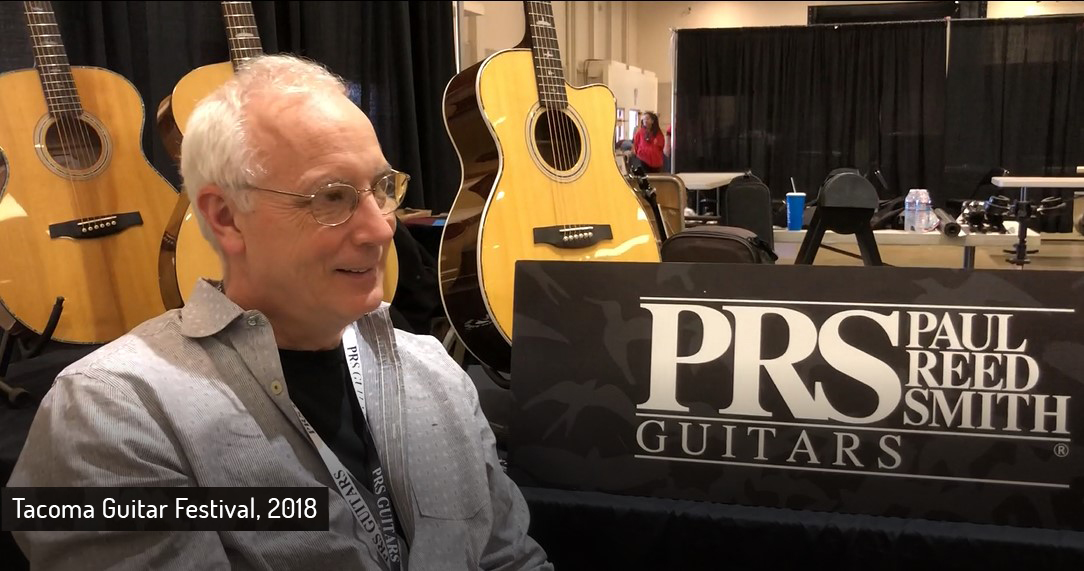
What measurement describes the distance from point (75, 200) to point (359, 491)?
58.8 inches

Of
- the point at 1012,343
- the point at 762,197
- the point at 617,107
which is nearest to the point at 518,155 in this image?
the point at 617,107

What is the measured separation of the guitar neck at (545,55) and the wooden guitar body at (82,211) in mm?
1104

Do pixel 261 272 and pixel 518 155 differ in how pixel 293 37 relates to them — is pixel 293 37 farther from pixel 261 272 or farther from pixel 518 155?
pixel 261 272

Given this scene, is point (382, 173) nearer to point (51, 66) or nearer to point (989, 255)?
point (989, 255)

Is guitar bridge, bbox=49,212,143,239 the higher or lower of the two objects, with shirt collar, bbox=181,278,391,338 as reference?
higher

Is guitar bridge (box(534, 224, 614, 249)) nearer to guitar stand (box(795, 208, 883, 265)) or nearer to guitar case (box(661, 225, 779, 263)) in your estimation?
guitar case (box(661, 225, 779, 263))

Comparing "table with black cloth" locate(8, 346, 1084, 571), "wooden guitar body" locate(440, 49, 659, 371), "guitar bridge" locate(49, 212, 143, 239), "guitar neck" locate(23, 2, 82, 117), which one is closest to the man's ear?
"table with black cloth" locate(8, 346, 1084, 571)

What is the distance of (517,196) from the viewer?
185 centimetres

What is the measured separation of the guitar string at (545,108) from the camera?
6.22ft

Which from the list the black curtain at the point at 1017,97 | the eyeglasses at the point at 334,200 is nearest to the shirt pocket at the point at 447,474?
the eyeglasses at the point at 334,200

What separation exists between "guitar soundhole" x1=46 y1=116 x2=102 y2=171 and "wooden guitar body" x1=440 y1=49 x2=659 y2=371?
0.97m

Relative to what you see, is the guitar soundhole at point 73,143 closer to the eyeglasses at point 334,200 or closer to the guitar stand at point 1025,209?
the eyeglasses at point 334,200

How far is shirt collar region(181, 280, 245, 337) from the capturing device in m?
0.94

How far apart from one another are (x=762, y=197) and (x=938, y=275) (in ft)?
2.45
